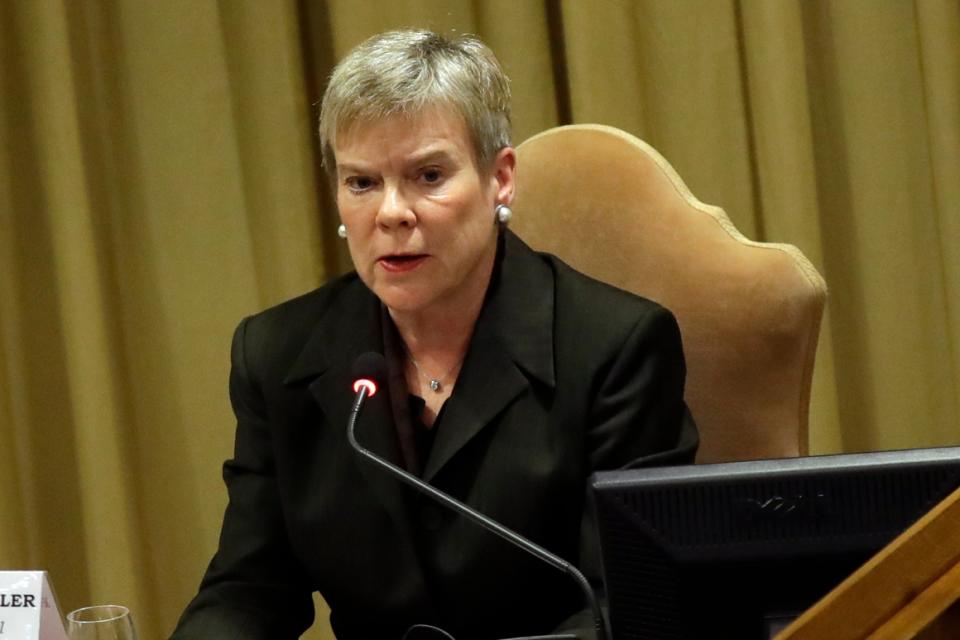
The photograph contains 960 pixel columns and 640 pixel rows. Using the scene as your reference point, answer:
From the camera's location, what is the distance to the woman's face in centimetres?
169

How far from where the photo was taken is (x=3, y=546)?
288 centimetres

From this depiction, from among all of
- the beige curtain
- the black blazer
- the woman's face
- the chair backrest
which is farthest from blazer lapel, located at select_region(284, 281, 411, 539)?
the beige curtain

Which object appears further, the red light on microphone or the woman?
the woman

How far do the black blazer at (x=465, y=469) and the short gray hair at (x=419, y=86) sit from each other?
204 millimetres

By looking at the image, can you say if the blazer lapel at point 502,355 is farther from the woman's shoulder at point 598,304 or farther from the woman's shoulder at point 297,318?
the woman's shoulder at point 297,318

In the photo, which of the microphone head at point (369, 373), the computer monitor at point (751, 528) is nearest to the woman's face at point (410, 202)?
the microphone head at point (369, 373)

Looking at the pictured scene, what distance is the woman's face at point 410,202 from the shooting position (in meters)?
1.69

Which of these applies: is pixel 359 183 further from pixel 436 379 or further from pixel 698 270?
pixel 698 270

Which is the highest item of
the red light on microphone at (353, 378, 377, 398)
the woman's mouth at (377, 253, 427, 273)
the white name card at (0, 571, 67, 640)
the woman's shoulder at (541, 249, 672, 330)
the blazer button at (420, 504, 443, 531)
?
the woman's mouth at (377, 253, 427, 273)

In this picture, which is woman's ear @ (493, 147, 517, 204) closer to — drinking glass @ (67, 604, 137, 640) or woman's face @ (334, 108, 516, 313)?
woman's face @ (334, 108, 516, 313)

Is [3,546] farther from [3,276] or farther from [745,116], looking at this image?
[745,116]

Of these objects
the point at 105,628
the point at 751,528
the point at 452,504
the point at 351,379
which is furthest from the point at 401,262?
the point at 751,528

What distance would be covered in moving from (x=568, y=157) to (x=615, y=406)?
503 millimetres

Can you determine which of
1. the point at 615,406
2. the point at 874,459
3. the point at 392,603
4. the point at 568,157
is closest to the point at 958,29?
the point at 568,157
